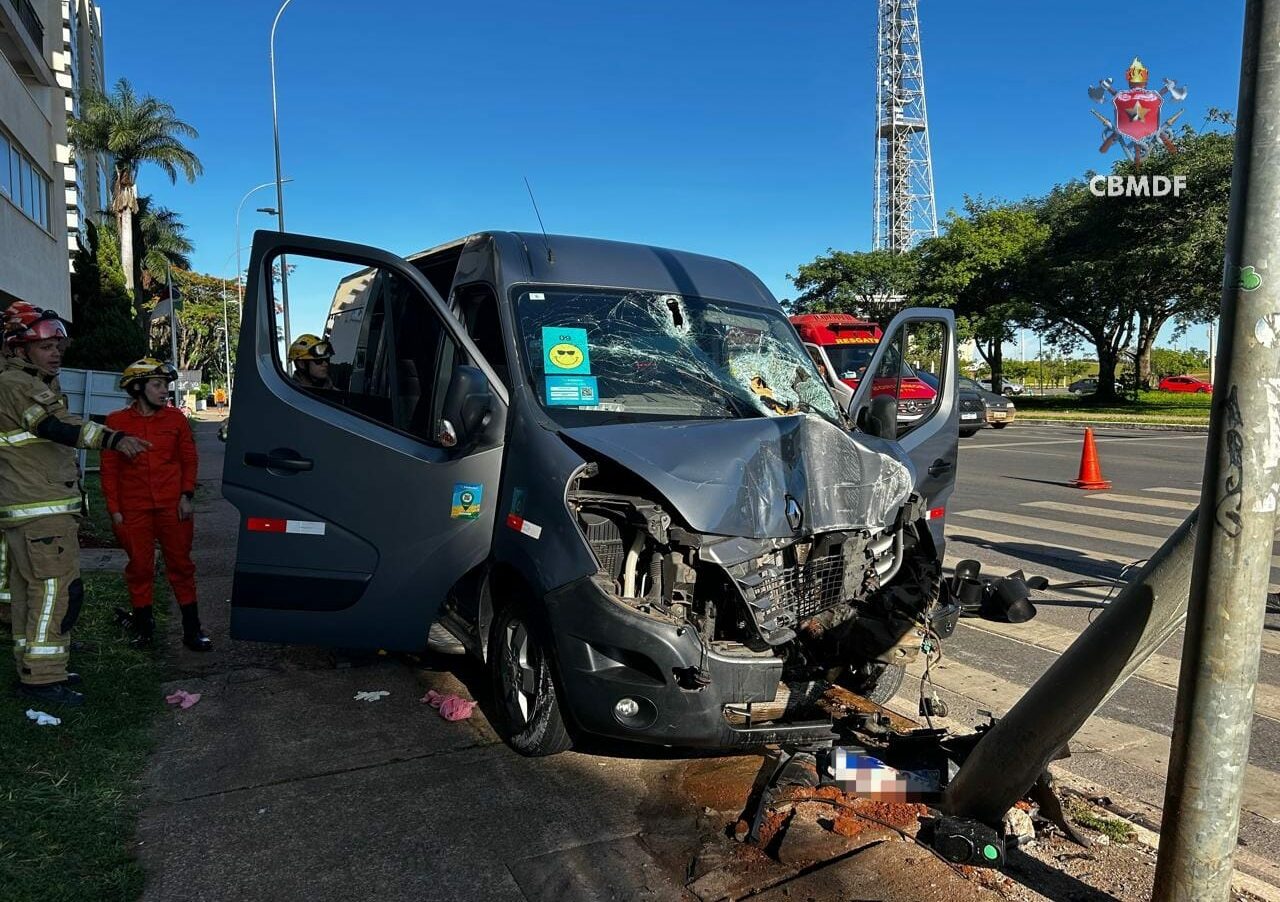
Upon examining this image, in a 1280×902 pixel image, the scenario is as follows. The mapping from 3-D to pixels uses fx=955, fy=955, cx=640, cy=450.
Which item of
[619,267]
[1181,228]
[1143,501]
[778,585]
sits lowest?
[1143,501]

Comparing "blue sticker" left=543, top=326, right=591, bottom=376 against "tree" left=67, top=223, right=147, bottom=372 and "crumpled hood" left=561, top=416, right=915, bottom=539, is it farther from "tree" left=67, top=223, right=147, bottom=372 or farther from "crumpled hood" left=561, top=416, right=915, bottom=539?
"tree" left=67, top=223, right=147, bottom=372

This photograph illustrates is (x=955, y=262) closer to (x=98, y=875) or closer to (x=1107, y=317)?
(x=1107, y=317)

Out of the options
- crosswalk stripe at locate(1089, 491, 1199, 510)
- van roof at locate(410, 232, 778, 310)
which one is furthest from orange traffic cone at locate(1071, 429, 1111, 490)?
van roof at locate(410, 232, 778, 310)

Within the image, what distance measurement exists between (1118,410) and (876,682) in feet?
108

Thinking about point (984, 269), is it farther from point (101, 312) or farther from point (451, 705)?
point (451, 705)

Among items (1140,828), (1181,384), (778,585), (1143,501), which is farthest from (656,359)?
(1181,384)

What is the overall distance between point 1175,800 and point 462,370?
299 cm

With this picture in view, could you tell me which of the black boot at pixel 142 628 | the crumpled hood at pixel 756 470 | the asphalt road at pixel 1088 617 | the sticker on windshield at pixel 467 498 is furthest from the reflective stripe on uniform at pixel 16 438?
the asphalt road at pixel 1088 617

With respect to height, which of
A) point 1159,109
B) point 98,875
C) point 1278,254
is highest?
point 1159,109

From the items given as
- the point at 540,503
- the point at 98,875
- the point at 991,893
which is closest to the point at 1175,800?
the point at 991,893

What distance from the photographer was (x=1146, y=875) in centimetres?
319

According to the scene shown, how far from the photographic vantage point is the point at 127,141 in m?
44.5

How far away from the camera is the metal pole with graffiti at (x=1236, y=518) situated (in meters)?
2.33

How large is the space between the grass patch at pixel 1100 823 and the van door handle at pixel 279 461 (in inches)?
142
